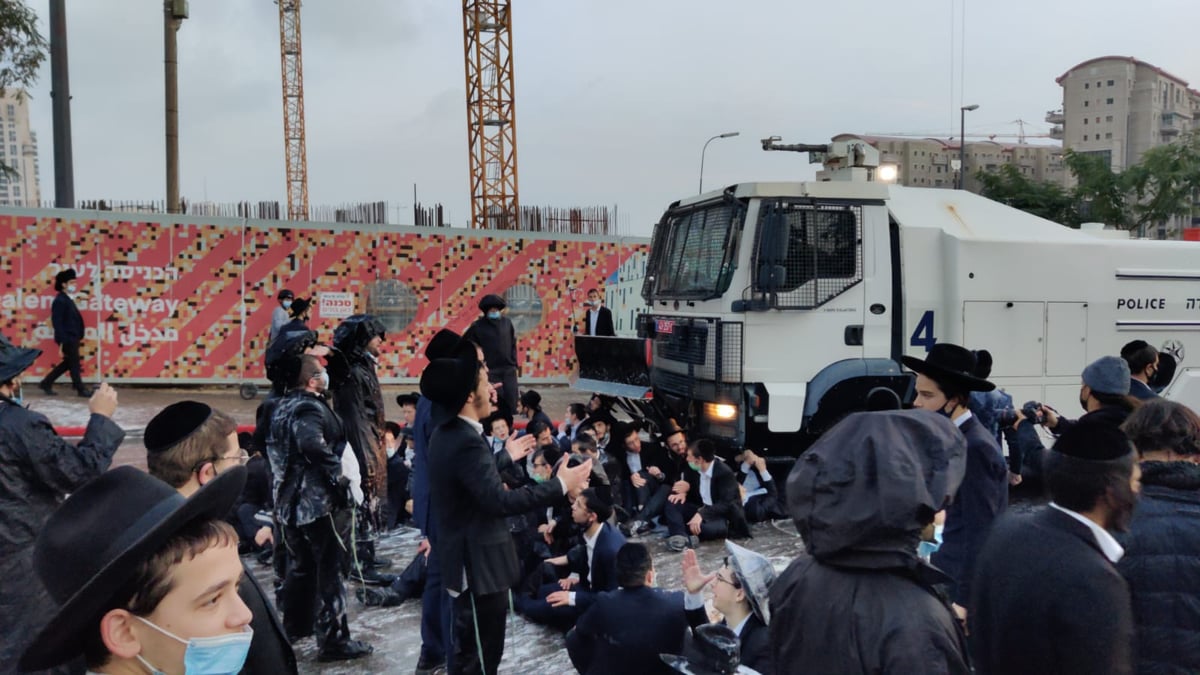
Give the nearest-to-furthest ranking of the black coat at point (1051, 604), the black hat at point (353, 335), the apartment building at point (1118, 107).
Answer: the black coat at point (1051, 604) < the black hat at point (353, 335) < the apartment building at point (1118, 107)

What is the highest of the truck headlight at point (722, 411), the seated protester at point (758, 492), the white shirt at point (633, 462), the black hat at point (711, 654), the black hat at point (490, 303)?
the black hat at point (490, 303)

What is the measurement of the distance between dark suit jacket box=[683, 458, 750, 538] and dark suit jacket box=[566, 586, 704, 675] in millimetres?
3320

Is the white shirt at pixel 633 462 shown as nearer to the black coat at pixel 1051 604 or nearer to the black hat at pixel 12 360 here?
the black hat at pixel 12 360

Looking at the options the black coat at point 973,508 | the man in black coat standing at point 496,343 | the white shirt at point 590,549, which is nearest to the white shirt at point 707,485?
the white shirt at point 590,549

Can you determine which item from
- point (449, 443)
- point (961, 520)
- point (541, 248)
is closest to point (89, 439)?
point (449, 443)

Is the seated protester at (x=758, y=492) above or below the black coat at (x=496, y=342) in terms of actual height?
below

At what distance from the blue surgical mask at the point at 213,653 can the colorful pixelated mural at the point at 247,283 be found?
540 inches

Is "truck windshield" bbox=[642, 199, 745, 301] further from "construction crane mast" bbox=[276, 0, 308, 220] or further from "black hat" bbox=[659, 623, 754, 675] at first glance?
"construction crane mast" bbox=[276, 0, 308, 220]

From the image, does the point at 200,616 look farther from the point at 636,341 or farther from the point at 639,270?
the point at 639,270

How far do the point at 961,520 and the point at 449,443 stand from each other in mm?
2267

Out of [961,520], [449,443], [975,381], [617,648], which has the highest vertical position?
[975,381]

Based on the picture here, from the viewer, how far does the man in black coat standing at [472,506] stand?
A: 4082mm

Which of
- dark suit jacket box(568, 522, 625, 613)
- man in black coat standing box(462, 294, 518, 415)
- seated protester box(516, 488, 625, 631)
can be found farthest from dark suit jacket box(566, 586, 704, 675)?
man in black coat standing box(462, 294, 518, 415)

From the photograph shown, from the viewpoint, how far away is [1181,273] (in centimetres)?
929
